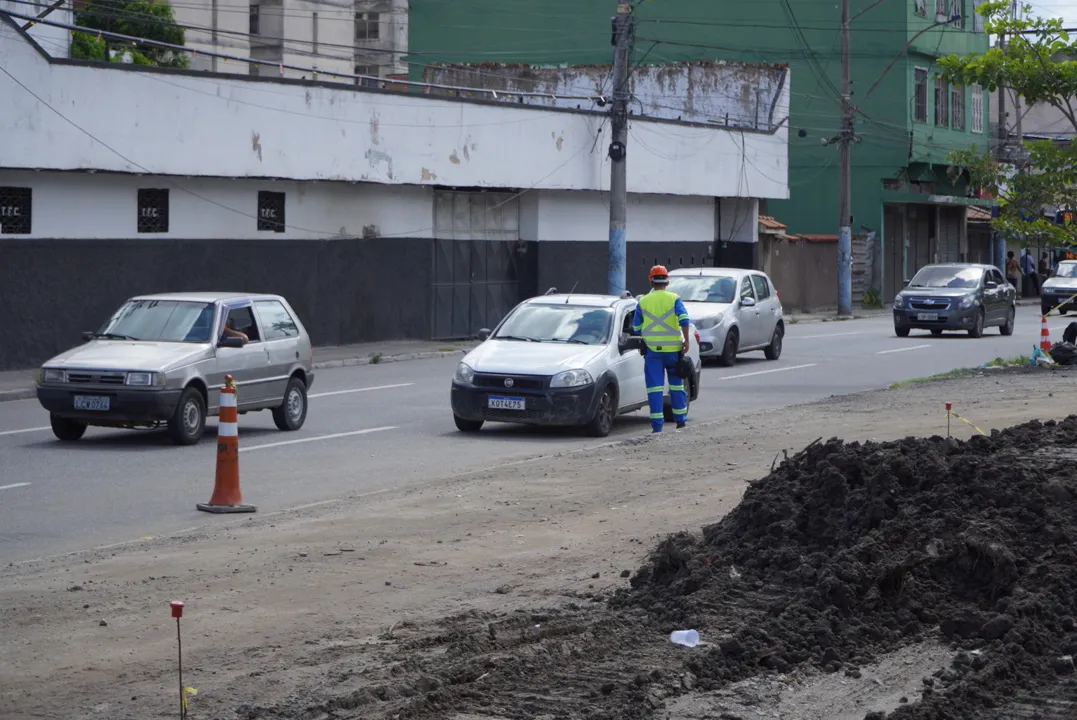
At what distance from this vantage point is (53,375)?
1562 centimetres

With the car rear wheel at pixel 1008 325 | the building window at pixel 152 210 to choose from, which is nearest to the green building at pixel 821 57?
the car rear wheel at pixel 1008 325

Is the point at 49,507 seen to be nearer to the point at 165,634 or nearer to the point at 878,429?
the point at 165,634

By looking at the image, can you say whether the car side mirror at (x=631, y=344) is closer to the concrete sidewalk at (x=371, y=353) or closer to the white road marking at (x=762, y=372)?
the white road marking at (x=762, y=372)

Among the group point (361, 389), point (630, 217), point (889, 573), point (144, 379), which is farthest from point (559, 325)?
point (630, 217)

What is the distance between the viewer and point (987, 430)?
15.8 m

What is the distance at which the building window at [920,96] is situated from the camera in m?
55.2

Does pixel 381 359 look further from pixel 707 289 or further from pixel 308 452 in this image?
pixel 308 452

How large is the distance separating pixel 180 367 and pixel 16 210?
35.5 feet

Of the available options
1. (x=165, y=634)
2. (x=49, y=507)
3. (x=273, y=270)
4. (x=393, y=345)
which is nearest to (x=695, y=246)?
(x=393, y=345)

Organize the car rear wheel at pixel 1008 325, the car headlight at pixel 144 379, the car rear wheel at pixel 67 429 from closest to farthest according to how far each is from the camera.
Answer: the car headlight at pixel 144 379, the car rear wheel at pixel 67 429, the car rear wheel at pixel 1008 325

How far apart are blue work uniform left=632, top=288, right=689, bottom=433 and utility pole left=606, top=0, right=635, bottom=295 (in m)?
16.5

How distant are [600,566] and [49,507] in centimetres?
501

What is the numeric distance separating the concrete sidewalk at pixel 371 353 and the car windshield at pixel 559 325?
887 centimetres

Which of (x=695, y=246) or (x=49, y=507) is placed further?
(x=695, y=246)
